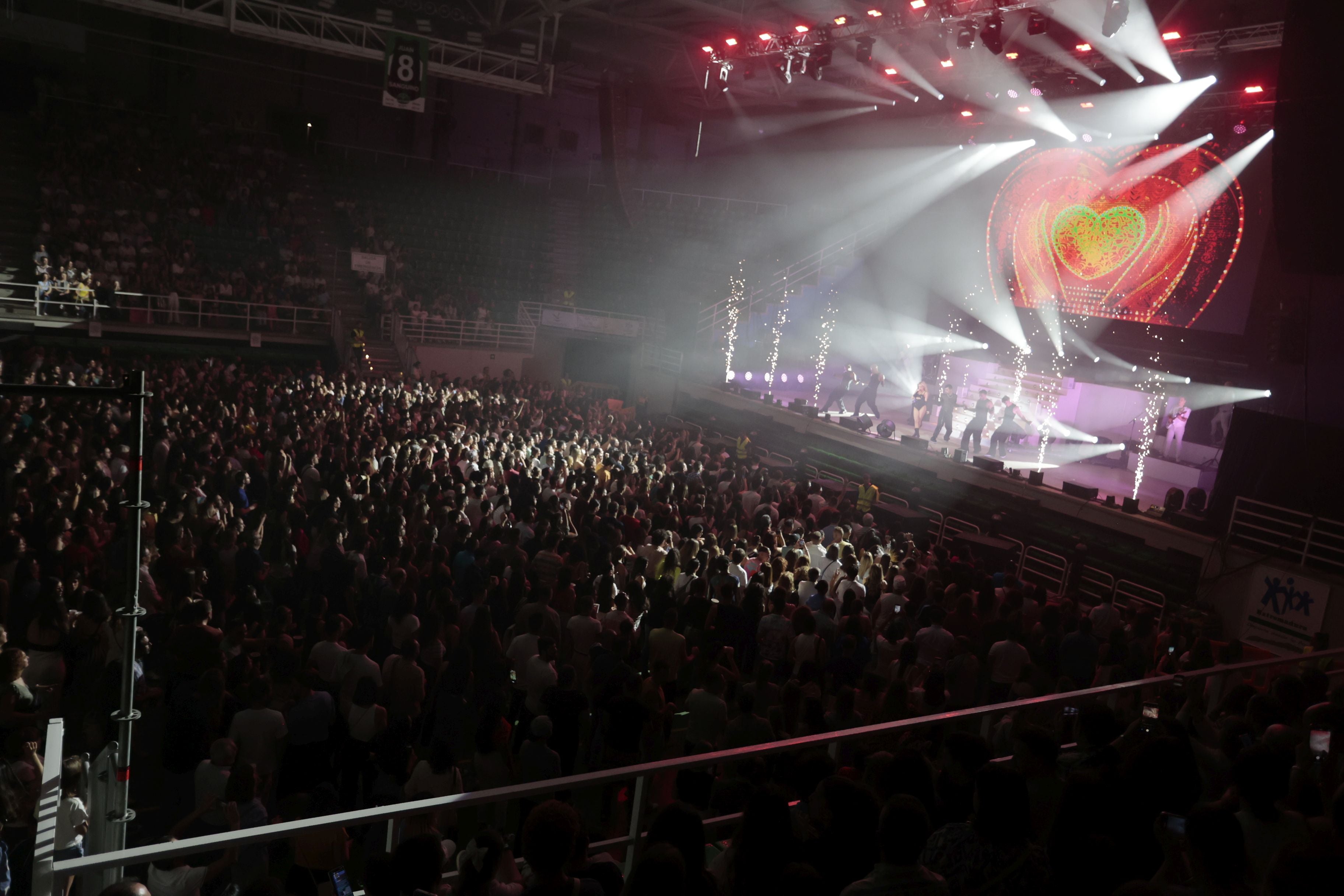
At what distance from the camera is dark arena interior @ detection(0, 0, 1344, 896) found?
3117mm

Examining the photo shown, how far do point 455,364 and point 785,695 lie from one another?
1640 centimetres

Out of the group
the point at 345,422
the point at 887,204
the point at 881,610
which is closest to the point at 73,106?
the point at 345,422

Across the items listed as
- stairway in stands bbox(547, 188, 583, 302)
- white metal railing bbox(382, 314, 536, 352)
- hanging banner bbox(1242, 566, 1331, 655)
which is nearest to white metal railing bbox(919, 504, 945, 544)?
hanging banner bbox(1242, 566, 1331, 655)

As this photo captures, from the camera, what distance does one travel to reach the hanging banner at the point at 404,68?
1503cm

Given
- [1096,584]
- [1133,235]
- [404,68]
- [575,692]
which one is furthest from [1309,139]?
[404,68]

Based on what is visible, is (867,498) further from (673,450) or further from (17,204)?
(17,204)

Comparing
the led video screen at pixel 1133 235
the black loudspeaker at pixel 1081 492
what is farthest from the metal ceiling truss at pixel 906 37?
the black loudspeaker at pixel 1081 492

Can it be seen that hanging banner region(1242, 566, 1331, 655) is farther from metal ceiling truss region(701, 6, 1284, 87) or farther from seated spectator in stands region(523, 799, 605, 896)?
seated spectator in stands region(523, 799, 605, 896)

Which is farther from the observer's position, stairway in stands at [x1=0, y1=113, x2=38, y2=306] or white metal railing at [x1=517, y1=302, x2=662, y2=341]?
white metal railing at [x1=517, y1=302, x2=662, y2=341]

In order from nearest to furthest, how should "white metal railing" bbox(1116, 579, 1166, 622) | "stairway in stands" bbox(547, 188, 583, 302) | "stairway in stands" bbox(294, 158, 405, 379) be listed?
"white metal railing" bbox(1116, 579, 1166, 622), "stairway in stands" bbox(294, 158, 405, 379), "stairway in stands" bbox(547, 188, 583, 302)

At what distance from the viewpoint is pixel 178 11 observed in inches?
557

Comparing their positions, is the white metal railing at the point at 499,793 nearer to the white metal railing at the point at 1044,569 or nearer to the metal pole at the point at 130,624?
the metal pole at the point at 130,624

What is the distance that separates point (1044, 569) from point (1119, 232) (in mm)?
7375

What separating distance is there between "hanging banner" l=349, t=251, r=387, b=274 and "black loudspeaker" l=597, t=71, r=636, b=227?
5.68 metres
